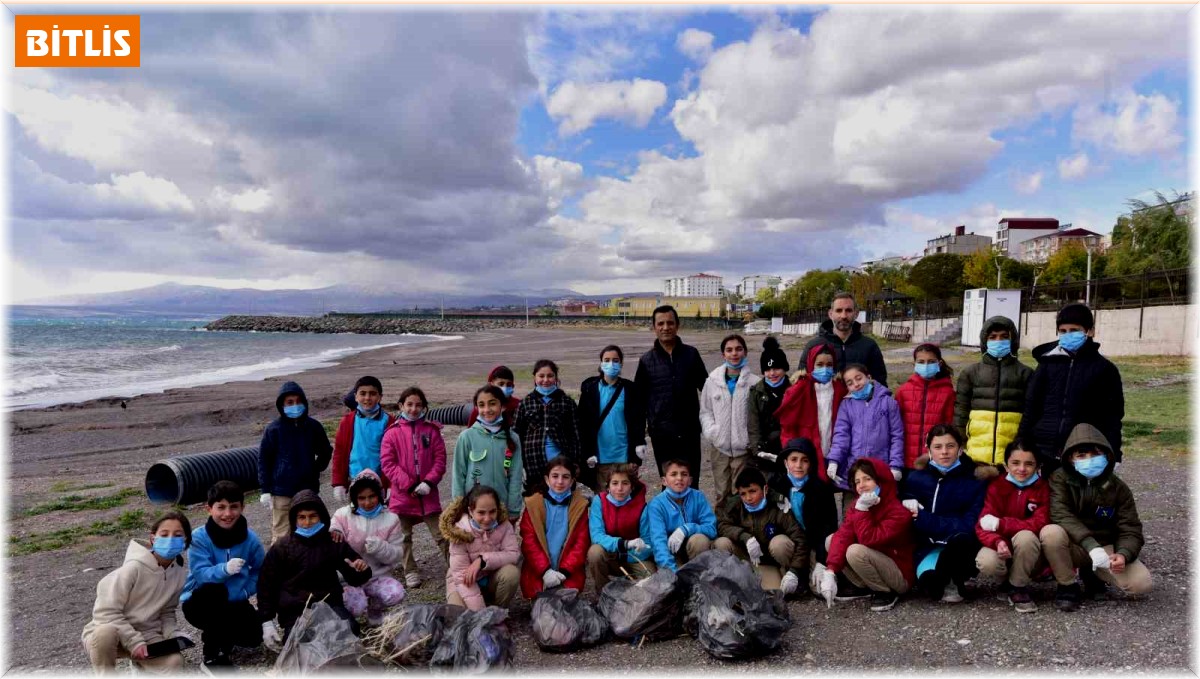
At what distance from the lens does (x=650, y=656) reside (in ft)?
13.3

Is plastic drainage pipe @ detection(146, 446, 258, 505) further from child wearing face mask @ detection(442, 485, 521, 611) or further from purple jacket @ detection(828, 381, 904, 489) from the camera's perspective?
purple jacket @ detection(828, 381, 904, 489)

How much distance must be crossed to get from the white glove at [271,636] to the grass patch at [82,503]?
6.17m

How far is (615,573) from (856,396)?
2.35 m

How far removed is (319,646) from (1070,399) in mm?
5236

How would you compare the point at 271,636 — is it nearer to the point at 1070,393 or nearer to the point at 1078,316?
the point at 1070,393

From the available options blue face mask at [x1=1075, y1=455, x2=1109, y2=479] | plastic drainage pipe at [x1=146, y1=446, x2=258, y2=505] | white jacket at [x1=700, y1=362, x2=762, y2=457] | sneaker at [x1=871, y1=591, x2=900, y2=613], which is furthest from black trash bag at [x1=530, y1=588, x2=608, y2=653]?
plastic drainage pipe at [x1=146, y1=446, x2=258, y2=505]

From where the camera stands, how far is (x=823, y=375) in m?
5.54

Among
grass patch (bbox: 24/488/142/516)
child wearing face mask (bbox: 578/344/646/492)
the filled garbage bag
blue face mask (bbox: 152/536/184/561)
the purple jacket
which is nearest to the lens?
the filled garbage bag

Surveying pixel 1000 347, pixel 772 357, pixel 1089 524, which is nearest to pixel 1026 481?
pixel 1089 524

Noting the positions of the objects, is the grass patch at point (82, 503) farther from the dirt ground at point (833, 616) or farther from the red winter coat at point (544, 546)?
the red winter coat at point (544, 546)

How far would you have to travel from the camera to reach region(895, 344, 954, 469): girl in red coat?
5316 mm

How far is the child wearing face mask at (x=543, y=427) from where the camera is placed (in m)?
5.61

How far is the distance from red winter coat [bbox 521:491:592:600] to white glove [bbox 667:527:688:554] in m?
0.60

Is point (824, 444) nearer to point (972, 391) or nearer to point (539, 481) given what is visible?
point (972, 391)
